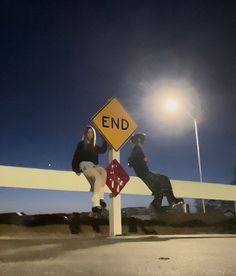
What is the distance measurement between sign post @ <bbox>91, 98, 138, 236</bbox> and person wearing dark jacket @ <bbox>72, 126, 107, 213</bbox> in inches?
8.1

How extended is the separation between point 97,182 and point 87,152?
0.69 meters

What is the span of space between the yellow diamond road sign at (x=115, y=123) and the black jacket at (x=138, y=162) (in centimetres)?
179

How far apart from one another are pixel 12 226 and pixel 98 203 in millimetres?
1865

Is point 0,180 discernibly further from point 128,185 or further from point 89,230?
point 128,185

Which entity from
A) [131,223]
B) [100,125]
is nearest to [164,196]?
[131,223]

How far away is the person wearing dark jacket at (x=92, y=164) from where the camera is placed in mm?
8688

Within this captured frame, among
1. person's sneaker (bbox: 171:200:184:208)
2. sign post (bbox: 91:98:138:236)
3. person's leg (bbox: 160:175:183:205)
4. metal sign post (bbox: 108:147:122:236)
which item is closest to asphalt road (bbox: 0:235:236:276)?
metal sign post (bbox: 108:147:122:236)

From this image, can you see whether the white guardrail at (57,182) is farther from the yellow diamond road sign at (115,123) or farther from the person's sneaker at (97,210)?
the yellow diamond road sign at (115,123)

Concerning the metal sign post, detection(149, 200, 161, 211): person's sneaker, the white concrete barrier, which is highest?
the white concrete barrier

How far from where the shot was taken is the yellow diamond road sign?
28.7 ft

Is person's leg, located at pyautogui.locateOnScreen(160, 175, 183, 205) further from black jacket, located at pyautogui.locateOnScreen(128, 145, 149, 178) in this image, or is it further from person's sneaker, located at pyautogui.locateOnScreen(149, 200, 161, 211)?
black jacket, located at pyautogui.locateOnScreen(128, 145, 149, 178)

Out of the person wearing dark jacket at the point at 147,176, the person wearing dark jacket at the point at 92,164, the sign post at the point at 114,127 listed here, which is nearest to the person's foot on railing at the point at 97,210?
the person wearing dark jacket at the point at 92,164

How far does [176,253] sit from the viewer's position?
4180 mm

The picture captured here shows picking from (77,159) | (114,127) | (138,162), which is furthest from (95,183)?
(138,162)
